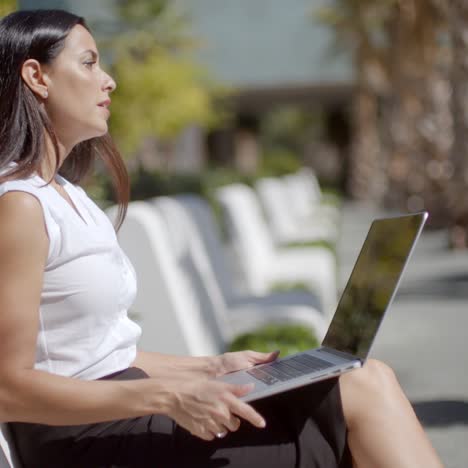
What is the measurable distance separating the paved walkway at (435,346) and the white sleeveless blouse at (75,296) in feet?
6.97

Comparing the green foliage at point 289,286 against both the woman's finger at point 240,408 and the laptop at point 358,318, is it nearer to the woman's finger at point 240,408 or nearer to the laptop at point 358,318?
the laptop at point 358,318

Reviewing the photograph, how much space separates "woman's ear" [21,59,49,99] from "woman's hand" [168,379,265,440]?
0.86m

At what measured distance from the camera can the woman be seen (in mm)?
2125

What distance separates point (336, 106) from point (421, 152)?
99.4 ft

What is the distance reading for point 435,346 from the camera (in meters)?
6.84

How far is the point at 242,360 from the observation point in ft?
8.72

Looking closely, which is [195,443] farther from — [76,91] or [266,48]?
[266,48]

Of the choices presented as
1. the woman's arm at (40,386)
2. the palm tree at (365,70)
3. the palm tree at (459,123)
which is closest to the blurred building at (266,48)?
the palm tree at (365,70)

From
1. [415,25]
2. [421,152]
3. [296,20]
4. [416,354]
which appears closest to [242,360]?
[416,354]

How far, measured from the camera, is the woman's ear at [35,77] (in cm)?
240

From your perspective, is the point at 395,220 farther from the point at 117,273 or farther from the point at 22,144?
the point at 22,144

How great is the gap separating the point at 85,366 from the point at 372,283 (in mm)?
779

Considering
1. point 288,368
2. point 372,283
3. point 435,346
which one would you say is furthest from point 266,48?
point 288,368

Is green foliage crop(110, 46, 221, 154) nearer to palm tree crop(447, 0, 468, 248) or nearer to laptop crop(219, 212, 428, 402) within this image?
palm tree crop(447, 0, 468, 248)
